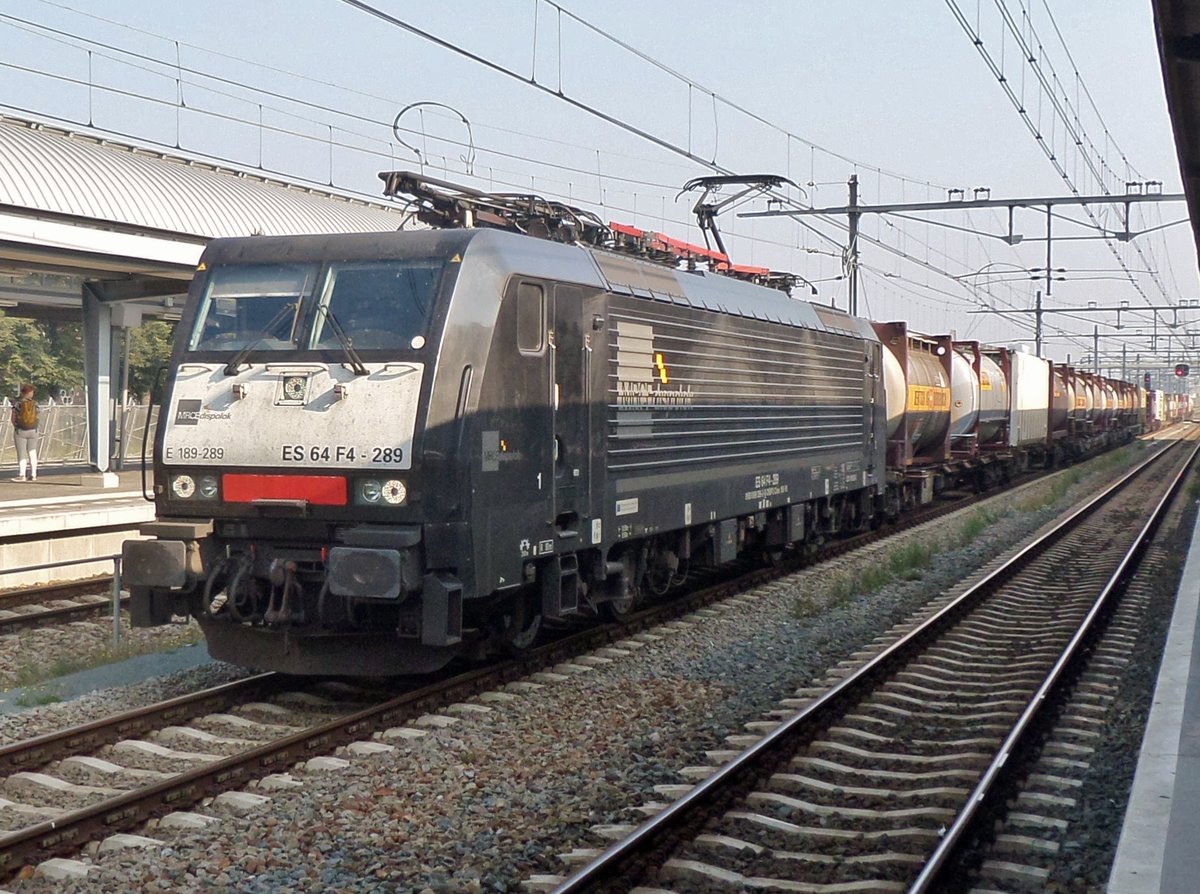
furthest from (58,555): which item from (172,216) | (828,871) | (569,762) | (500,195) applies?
(828,871)

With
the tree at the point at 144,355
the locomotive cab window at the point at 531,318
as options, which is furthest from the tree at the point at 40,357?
the locomotive cab window at the point at 531,318

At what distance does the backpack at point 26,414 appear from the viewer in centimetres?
1900

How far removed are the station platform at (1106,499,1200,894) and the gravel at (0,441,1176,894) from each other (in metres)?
2.25

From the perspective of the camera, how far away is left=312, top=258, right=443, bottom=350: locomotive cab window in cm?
816

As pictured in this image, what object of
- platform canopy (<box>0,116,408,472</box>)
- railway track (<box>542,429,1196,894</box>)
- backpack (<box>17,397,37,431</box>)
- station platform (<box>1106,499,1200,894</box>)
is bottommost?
railway track (<box>542,429,1196,894</box>)

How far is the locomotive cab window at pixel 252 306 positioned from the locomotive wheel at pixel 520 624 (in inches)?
95.7

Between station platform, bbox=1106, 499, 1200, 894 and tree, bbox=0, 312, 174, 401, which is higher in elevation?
tree, bbox=0, 312, 174, 401

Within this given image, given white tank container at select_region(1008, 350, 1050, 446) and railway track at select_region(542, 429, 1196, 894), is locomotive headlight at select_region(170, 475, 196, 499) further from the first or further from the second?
white tank container at select_region(1008, 350, 1050, 446)

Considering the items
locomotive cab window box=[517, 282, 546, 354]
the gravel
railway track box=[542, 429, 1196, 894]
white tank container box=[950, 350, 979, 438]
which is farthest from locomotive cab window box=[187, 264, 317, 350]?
white tank container box=[950, 350, 979, 438]

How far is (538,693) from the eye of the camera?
880 centimetres

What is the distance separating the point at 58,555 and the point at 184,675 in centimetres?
641

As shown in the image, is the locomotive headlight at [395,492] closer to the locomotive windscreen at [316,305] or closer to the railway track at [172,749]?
the locomotive windscreen at [316,305]

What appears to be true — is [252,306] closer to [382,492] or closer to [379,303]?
[379,303]

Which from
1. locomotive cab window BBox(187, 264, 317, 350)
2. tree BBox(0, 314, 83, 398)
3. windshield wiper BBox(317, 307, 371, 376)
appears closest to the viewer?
windshield wiper BBox(317, 307, 371, 376)
